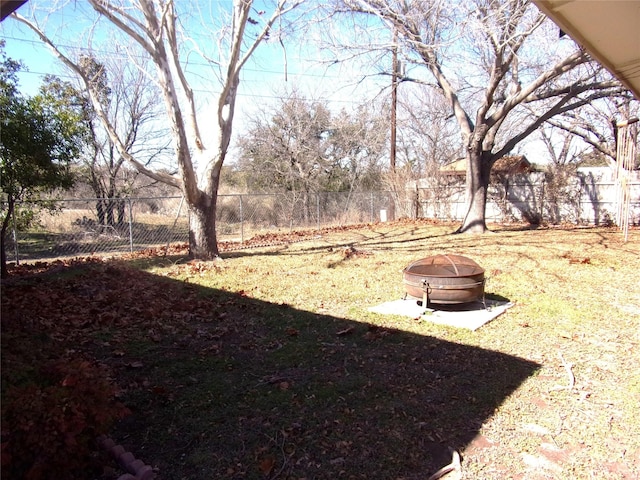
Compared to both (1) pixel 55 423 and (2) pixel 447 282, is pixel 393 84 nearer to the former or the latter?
(2) pixel 447 282

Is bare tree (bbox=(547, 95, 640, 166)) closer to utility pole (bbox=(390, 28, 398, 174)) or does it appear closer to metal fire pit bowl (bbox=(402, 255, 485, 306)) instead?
utility pole (bbox=(390, 28, 398, 174))

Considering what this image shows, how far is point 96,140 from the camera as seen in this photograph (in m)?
15.1

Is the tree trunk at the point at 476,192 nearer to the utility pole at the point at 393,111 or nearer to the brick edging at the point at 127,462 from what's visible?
the utility pole at the point at 393,111

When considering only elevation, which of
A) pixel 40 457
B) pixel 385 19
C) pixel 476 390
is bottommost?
pixel 476 390

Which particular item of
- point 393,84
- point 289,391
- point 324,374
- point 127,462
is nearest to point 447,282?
point 324,374

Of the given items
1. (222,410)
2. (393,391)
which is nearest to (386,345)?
(393,391)

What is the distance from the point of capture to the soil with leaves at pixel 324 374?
2.46 m

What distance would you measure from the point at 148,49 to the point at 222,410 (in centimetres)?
696

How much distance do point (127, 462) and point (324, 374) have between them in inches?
68.0

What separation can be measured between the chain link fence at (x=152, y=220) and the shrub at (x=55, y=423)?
747 centimetres

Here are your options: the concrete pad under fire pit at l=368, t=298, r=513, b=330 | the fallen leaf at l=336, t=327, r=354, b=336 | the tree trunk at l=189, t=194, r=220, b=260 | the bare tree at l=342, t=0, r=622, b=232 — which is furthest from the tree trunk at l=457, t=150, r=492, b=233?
the fallen leaf at l=336, t=327, r=354, b=336

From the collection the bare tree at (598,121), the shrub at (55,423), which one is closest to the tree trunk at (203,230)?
the shrub at (55,423)

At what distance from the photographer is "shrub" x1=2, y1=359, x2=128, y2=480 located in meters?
1.90

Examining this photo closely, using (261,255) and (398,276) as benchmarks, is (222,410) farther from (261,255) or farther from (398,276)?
(261,255)
